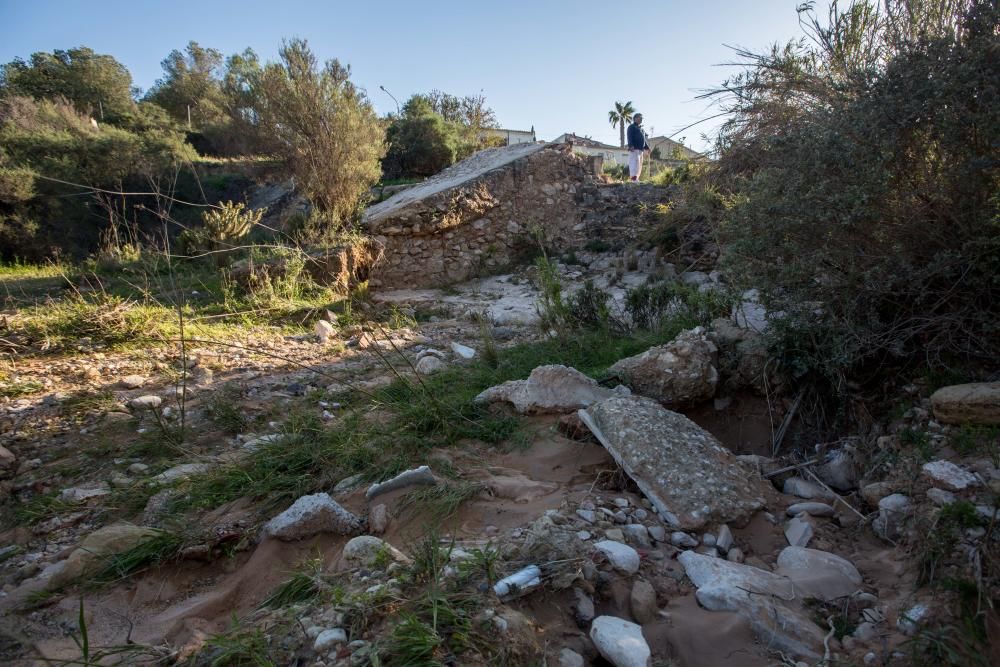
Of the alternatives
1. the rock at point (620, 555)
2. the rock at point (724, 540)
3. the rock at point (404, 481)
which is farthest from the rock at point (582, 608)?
the rock at point (404, 481)

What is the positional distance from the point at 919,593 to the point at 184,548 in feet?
7.91

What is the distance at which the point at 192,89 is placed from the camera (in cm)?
2822

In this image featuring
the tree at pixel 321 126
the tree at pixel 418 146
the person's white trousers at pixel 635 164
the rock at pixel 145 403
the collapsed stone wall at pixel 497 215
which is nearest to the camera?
the rock at pixel 145 403

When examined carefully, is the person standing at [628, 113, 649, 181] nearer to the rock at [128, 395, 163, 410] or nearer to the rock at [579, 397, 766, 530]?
the rock at [579, 397, 766, 530]

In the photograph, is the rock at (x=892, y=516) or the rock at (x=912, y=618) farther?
the rock at (x=892, y=516)

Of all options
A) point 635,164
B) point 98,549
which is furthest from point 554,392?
point 635,164

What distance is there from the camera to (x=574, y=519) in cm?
191

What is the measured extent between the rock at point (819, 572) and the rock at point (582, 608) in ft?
2.22

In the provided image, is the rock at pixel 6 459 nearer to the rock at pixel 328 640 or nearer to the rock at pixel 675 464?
the rock at pixel 328 640

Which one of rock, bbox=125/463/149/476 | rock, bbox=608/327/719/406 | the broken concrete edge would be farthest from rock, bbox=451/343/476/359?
rock, bbox=125/463/149/476

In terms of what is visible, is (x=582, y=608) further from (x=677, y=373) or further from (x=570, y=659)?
(x=677, y=373)

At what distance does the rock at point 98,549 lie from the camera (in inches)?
72.9

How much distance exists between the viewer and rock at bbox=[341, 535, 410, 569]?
164 cm

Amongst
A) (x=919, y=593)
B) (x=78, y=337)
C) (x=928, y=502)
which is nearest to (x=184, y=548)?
(x=919, y=593)
